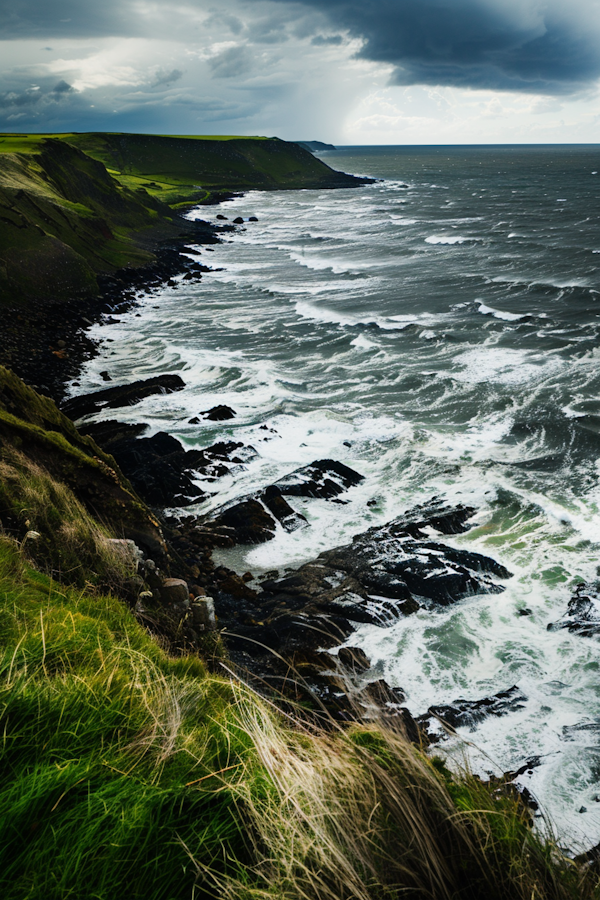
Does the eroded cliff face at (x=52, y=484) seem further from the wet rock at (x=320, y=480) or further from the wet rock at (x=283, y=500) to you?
the wet rock at (x=320, y=480)

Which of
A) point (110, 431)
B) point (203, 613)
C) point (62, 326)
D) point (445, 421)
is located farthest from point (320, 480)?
point (62, 326)

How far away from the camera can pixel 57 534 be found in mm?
6066

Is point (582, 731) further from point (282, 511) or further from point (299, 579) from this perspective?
point (282, 511)

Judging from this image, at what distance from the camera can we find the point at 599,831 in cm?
689

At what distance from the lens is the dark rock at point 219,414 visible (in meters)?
19.9

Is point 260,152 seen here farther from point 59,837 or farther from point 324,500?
point 59,837

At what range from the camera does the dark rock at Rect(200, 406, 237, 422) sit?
65.4ft

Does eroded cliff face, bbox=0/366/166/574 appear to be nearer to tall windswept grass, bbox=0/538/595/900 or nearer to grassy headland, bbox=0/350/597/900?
grassy headland, bbox=0/350/597/900

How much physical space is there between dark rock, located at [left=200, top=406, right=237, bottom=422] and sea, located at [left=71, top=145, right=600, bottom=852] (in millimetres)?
332

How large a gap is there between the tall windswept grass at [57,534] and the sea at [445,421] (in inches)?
154

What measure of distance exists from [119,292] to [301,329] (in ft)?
48.4

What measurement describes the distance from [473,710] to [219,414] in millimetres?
13639

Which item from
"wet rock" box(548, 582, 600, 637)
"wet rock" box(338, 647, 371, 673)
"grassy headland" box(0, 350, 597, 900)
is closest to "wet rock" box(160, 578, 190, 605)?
"grassy headland" box(0, 350, 597, 900)

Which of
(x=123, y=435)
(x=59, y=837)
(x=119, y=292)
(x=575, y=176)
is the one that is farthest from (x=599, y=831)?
(x=575, y=176)
